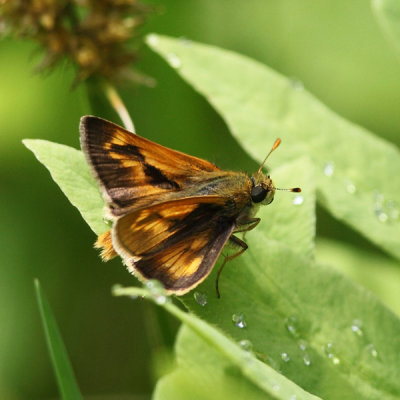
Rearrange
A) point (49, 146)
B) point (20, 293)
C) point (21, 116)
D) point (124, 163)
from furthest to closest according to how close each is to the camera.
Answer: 1. point (21, 116)
2. point (20, 293)
3. point (124, 163)
4. point (49, 146)

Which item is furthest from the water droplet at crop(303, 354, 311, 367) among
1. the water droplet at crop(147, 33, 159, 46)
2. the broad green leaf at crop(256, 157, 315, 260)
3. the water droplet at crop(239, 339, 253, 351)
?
the water droplet at crop(147, 33, 159, 46)

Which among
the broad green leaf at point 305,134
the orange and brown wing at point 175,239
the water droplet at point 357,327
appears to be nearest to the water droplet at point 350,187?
the broad green leaf at point 305,134

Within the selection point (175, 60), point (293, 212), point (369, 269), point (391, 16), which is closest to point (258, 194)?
point (293, 212)

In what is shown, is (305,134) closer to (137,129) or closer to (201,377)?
(201,377)

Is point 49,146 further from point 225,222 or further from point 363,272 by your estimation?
point 363,272

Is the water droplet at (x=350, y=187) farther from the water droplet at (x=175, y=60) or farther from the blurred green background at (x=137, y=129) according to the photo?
the blurred green background at (x=137, y=129)

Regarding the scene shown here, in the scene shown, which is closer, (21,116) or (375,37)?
(21,116)

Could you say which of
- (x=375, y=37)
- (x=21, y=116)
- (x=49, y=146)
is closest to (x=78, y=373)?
(x=21, y=116)
